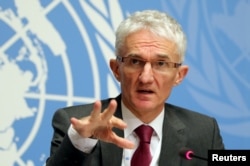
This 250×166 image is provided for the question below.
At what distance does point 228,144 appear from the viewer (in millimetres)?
2668

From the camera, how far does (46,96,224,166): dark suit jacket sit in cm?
152

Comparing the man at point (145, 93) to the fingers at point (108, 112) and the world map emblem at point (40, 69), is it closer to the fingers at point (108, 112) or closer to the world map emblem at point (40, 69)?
the fingers at point (108, 112)

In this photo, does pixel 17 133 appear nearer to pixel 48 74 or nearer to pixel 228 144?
pixel 48 74

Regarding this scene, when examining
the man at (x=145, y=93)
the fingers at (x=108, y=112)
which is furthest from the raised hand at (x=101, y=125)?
the man at (x=145, y=93)

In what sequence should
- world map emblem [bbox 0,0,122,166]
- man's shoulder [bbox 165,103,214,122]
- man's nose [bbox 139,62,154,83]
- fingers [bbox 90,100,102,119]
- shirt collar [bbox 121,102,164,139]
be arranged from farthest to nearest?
world map emblem [bbox 0,0,122,166] → man's shoulder [bbox 165,103,214,122] → shirt collar [bbox 121,102,164,139] → man's nose [bbox 139,62,154,83] → fingers [bbox 90,100,102,119]

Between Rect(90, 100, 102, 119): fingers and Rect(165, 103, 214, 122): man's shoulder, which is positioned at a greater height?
Rect(165, 103, 214, 122): man's shoulder

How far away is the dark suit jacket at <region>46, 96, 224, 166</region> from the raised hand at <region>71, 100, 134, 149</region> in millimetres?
98

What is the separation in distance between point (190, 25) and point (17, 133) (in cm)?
111

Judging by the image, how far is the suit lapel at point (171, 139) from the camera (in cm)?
173

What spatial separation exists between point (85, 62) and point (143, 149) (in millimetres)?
763

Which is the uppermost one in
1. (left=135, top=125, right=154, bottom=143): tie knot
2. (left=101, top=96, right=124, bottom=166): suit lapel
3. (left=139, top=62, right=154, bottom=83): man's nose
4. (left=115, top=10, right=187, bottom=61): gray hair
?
(left=115, top=10, right=187, bottom=61): gray hair

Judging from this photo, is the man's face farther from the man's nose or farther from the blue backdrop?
the blue backdrop

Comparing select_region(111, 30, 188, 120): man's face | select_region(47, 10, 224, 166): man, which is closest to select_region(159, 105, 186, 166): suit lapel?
select_region(47, 10, 224, 166): man

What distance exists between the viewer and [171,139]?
1777 millimetres
